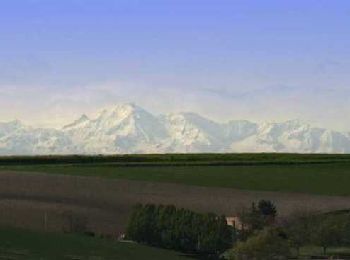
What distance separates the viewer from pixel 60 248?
59.3 metres

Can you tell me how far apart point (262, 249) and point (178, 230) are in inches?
419

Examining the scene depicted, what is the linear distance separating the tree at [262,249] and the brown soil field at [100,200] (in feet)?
46.2

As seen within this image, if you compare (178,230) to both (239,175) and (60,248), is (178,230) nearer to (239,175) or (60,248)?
(239,175)

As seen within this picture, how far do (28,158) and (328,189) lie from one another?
56146 millimetres

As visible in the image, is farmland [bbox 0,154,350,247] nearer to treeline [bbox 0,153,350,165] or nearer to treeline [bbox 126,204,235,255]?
treeline [bbox 0,153,350,165]

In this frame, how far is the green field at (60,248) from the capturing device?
52.8m

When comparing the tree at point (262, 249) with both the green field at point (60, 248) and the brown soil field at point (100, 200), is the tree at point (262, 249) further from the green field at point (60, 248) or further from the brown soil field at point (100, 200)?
the green field at point (60, 248)

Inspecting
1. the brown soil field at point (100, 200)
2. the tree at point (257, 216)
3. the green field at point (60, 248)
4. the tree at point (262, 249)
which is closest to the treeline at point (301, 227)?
the tree at point (257, 216)

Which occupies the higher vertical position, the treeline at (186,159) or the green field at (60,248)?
the treeline at (186,159)

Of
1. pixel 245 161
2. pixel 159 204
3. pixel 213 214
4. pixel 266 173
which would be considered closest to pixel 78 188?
pixel 159 204

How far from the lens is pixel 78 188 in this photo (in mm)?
109188

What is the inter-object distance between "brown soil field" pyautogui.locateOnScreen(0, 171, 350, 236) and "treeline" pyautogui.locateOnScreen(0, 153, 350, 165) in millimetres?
27873

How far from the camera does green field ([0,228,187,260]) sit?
52.8 m

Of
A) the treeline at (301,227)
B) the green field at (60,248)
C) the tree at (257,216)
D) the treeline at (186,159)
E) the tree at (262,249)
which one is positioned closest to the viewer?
the green field at (60,248)
